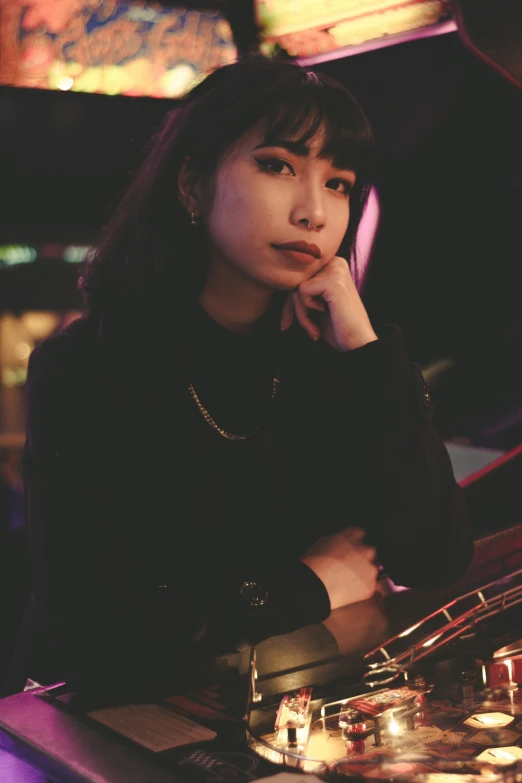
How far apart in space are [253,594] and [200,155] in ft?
2.07

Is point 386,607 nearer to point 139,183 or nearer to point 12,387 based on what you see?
point 139,183

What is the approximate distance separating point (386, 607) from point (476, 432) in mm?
725

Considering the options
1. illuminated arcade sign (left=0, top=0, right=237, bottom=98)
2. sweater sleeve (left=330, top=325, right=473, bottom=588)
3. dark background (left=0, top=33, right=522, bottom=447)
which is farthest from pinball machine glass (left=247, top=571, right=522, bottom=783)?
illuminated arcade sign (left=0, top=0, right=237, bottom=98)

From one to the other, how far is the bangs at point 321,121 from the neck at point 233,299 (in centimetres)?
22

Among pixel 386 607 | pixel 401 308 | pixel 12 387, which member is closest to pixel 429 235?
pixel 401 308

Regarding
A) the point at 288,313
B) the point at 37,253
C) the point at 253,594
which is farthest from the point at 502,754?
the point at 37,253

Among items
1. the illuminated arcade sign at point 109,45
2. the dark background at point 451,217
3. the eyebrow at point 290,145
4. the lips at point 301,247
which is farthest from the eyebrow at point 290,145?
the illuminated arcade sign at point 109,45

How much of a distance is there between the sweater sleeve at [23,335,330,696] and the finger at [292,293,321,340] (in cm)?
32

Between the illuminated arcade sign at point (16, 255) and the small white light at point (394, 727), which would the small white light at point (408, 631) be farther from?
the illuminated arcade sign at point (16, 255)

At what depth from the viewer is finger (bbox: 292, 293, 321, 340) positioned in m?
1.17

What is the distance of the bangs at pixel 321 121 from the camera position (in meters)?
1.03

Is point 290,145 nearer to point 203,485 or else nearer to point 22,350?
point 203,485

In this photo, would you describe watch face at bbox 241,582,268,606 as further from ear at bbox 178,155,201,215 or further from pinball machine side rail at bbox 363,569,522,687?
ear at bbox 178,155,201,215

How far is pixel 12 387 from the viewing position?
3338 millimetres
